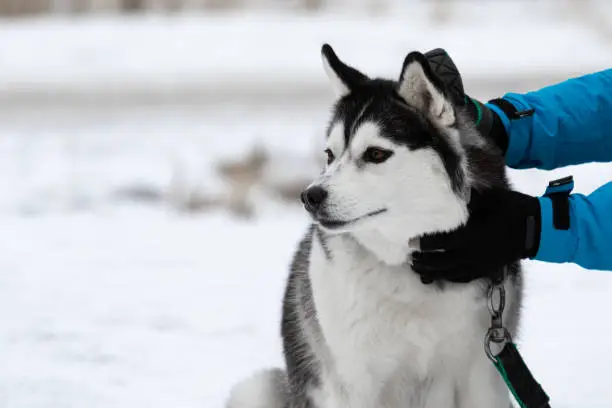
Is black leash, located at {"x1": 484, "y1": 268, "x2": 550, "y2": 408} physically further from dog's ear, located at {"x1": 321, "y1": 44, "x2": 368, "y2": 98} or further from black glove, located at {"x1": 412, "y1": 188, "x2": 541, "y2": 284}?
dog's ear, located at {"x1": 321, "y1": 44, "x2": 368, "y2": 98}

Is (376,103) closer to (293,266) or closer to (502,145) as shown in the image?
(502,145)

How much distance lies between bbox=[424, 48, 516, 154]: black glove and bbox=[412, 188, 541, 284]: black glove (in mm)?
286

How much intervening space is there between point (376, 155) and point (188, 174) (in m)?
4.70

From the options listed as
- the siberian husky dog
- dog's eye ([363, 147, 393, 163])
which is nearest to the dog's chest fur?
the siberian husky dog

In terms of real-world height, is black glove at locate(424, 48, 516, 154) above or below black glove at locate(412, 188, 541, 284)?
above

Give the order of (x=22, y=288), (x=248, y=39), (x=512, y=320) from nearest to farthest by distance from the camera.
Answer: (x=512, y=320) < (x=22, y=288) < (x=248, y=39)

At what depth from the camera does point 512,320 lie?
2.51 metres

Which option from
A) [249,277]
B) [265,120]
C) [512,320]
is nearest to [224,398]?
[512,320]

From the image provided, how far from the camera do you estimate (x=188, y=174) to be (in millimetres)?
6883

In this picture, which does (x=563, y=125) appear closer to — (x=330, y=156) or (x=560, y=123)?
(x=560, y=123)

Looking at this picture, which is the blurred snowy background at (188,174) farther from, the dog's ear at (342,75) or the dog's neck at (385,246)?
the dog's ear at (342,75)

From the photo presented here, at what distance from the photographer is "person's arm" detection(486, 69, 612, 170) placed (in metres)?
2.74

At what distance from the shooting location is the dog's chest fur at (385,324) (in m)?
2.38

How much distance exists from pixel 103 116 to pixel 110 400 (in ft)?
19.5
